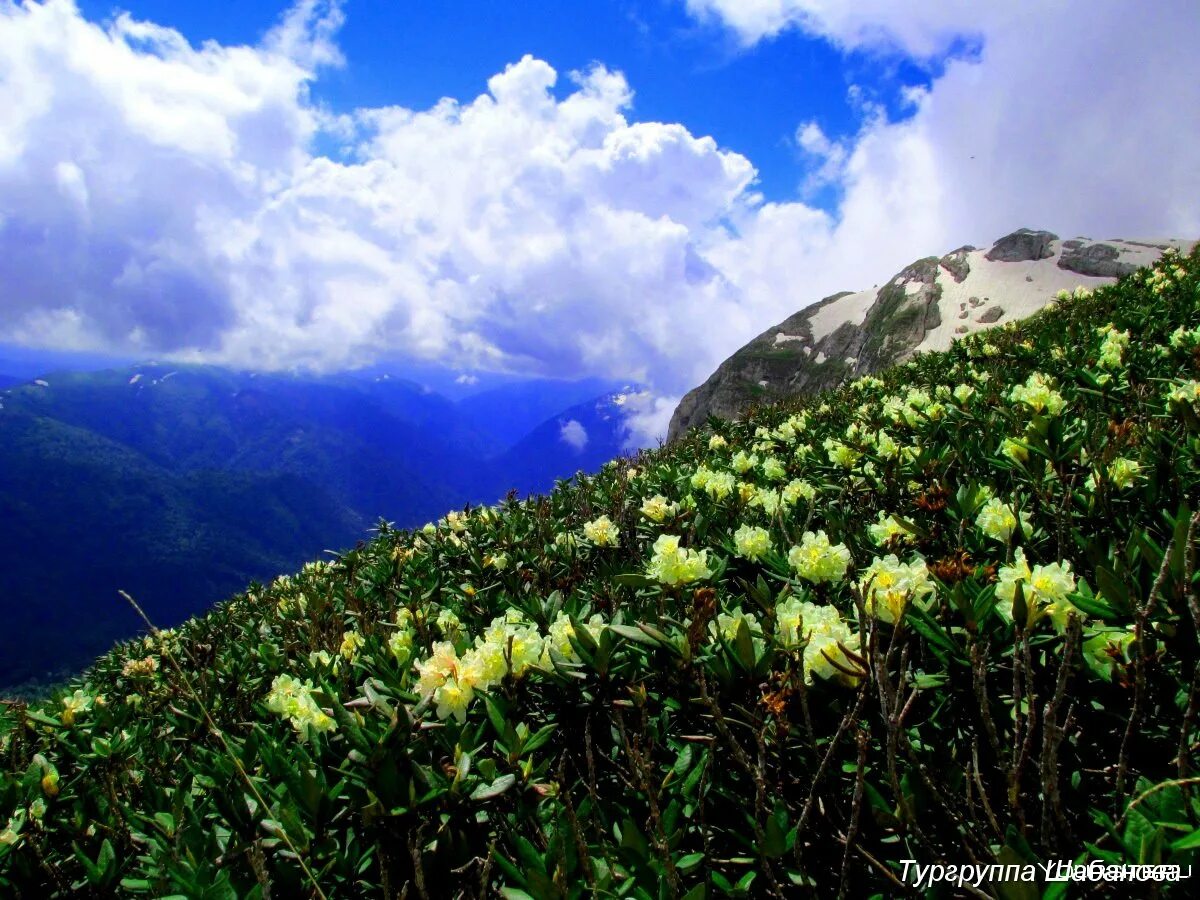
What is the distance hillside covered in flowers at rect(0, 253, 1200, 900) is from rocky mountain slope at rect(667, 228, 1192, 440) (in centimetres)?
7160

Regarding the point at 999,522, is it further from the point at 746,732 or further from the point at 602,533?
the point at 602,533

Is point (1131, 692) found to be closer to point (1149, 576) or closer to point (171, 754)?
point (1149, 576)

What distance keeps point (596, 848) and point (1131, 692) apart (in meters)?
1.32

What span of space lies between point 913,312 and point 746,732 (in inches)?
3887

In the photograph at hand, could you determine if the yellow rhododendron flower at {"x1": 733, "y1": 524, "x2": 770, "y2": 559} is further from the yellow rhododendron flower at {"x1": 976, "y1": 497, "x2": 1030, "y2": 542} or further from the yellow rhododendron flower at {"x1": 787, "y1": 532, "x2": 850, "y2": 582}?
the yellow rhododendron flower at {"x1": 976, "y1": 497, "x2": 1030, "y2": 542}

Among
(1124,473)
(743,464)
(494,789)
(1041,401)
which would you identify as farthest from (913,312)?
(494,789)

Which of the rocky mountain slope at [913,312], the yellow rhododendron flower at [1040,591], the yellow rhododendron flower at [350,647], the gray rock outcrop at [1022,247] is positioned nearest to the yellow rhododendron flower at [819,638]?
the yellow rhododendron flower at [1040,591]

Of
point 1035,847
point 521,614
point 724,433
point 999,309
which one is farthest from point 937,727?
point 999,309

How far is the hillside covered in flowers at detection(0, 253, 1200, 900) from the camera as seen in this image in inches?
53.9

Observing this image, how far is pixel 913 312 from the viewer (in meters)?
88.4

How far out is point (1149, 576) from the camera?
170 centimetres

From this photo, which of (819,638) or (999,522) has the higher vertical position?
(999,522)

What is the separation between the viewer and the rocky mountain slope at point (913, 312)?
8181cm

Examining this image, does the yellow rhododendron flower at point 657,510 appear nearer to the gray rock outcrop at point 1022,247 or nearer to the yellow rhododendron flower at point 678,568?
the yellow rhododendron flower at point 678,568
